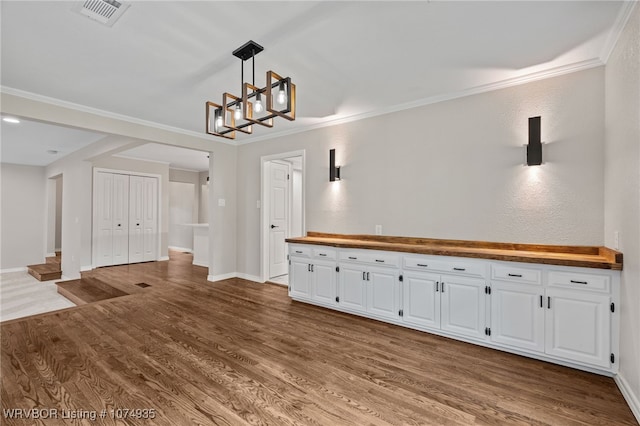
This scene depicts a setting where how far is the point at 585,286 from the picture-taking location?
243 centimetres

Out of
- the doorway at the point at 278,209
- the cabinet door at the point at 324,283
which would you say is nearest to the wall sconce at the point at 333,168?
the doorway at the point at 278,209

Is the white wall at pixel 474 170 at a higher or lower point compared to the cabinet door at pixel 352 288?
higher

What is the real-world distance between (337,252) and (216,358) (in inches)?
73.7

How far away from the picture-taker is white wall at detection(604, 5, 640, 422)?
1.97 metres

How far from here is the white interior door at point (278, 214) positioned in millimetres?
5559

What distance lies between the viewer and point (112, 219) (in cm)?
723

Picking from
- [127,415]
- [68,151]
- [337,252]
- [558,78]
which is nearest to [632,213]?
[558,78]

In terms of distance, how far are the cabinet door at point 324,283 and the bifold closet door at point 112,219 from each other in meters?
5.81

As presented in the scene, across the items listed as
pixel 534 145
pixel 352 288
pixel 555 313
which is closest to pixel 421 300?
pixel 352 288

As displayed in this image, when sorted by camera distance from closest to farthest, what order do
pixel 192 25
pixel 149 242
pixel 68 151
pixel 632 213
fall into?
1. pixel 632 213
2. pixel 192 25
3. pixel 68 151
4. pixel 149 242

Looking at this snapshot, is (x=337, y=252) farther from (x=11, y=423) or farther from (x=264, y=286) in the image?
(x=11, y=423)

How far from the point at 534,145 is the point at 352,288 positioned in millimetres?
2481

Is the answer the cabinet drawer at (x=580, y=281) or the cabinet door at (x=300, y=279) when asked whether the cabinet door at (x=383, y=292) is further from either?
the cabinet drawer at (x=580, y=281)

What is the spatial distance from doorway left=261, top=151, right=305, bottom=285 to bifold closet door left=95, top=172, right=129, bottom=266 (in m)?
4.34
